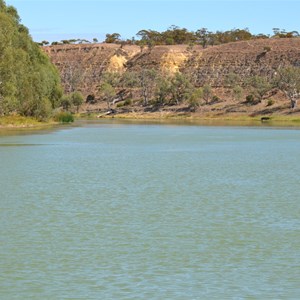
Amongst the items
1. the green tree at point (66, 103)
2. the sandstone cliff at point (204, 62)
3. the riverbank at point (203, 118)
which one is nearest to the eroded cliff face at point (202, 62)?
the sandstone cliff at point (204, 62)

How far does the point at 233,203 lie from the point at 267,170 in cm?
1386

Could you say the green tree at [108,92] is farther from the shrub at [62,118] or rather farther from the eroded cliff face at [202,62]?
the shrub at [62,118]

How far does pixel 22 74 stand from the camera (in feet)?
270

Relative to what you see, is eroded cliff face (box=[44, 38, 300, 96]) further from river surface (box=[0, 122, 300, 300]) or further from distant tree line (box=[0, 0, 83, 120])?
river surface (box=[0, 122, 300, 300])

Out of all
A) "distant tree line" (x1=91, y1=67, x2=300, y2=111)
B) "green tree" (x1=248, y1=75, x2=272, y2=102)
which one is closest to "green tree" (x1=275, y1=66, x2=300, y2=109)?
"distant tree line" (x1=91, y1=67, x2=300, y2=111)

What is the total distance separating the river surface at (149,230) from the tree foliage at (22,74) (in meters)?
33.9

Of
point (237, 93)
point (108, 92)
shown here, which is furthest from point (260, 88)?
point (108, 92)

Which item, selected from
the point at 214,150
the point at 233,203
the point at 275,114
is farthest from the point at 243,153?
the point at 275,114

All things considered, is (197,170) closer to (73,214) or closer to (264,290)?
(73,214)

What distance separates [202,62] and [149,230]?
536 ft

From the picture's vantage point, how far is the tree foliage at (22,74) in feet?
251

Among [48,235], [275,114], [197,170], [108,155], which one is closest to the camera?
[48,235]

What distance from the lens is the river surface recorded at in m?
15.7

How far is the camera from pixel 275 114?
13425 cm
